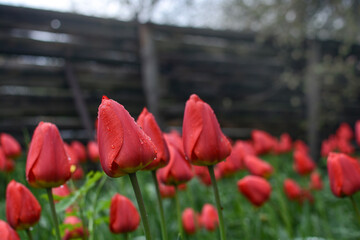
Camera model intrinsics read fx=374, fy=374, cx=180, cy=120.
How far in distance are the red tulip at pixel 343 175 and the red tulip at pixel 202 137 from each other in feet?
1.38

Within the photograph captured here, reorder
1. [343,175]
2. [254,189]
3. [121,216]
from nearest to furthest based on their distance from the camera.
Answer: [121,216], [343,175], [254,189]

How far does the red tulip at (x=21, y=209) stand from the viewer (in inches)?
32.0

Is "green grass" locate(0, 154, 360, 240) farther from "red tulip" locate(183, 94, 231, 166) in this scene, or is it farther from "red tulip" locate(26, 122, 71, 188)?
"red tulip" locate(183, 94, 231, 166)

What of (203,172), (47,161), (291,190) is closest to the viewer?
(47,161)

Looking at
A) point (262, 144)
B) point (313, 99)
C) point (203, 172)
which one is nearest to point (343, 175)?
point (203, 172)

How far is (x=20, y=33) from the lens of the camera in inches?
158

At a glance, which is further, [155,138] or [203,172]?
[203,172]

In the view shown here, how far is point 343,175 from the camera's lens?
1.02 meters

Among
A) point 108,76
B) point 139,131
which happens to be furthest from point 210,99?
point 139,131

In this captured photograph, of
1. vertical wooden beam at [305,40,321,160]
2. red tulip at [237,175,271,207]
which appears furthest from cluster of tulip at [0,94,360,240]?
vertical wooden beam at [305,40,321,160]

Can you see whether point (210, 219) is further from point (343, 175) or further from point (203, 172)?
point (343, 175)

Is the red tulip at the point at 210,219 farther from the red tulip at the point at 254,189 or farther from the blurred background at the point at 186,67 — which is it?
the blurred background at the point at 186,67

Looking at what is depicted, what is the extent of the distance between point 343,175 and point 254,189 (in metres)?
0.56

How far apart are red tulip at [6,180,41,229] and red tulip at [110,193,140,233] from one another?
0.57 ft
